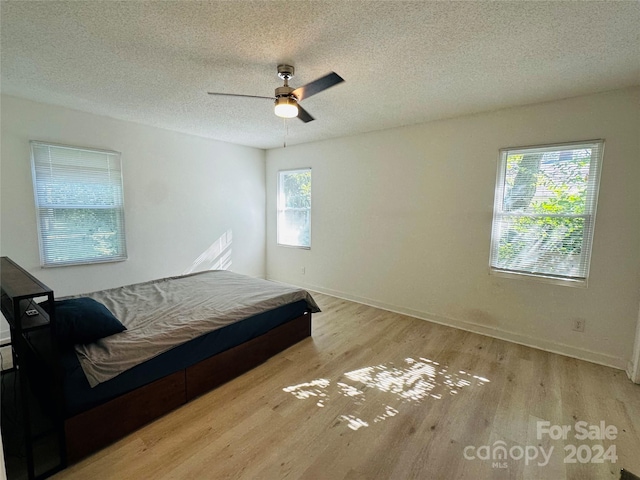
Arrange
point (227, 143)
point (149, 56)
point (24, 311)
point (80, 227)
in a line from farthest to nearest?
point (227, 143) < point (80, 227) < point (149, 56) < point (24, 311)

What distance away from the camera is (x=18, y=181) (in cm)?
289

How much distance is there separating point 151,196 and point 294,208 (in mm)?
2236

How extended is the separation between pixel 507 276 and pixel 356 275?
1966 millimetres

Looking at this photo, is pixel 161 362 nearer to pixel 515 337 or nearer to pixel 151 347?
pixel 151 347

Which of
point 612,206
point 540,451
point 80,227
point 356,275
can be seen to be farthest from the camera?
point 356,275

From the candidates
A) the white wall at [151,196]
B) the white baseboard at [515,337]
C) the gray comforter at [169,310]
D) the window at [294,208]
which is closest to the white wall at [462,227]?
the white baseboard at [515,337]

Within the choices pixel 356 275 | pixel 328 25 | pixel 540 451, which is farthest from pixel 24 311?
pixel 356 275

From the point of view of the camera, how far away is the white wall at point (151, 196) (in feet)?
9.48

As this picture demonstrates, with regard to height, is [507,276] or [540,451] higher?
[507,276]

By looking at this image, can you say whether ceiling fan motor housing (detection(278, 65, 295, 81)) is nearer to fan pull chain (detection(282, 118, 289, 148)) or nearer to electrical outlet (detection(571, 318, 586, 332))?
fan pull chain (detection(282, 118, 289, 148))

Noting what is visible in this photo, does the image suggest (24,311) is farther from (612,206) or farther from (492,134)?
(612,206)

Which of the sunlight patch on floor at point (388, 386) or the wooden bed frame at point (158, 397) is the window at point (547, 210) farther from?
the wooden bed frame at point (158, 397)

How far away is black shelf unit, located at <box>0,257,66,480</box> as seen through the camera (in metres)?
1.39

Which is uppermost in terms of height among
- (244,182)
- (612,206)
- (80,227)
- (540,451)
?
(244,182)
